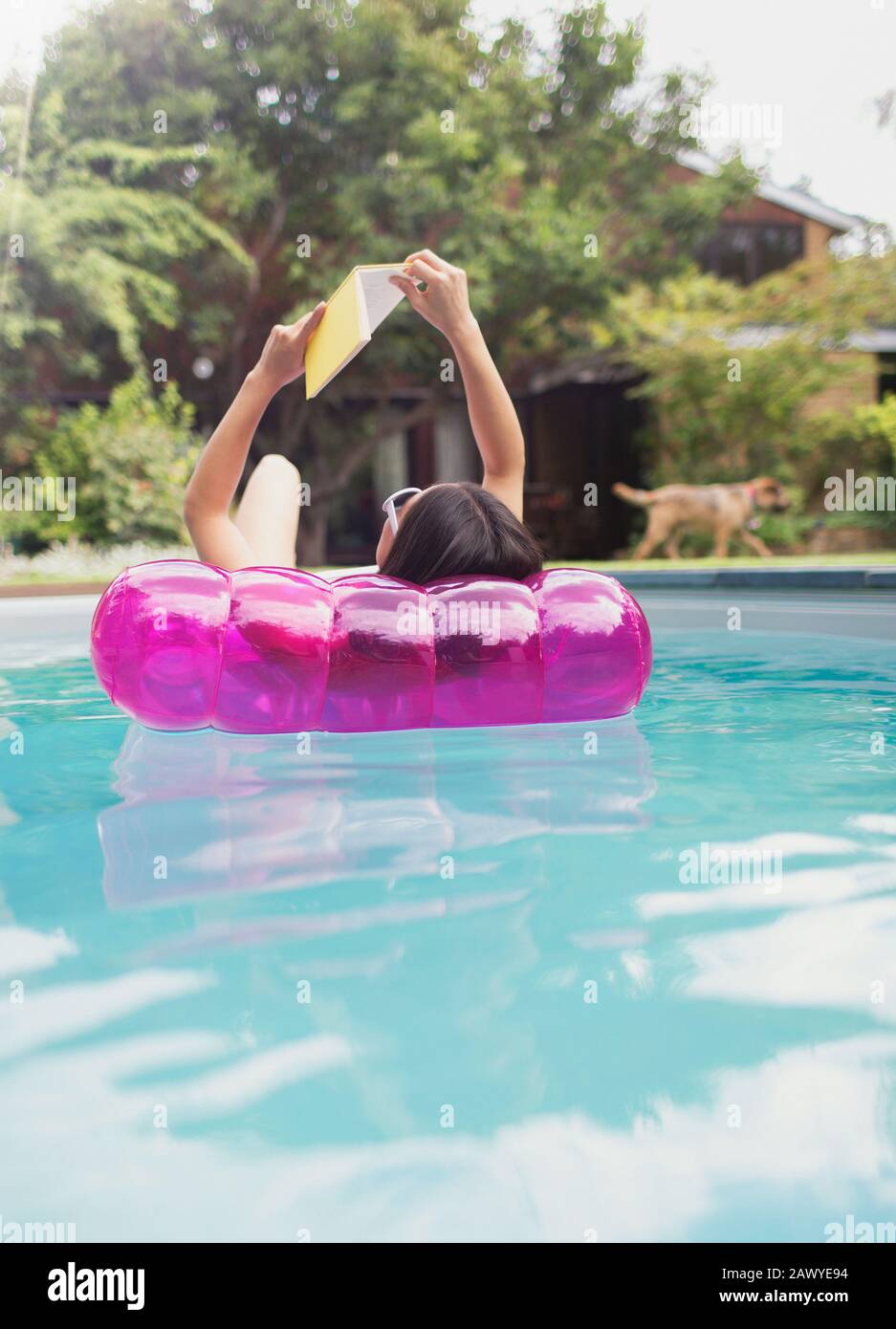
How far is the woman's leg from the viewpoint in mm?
4625

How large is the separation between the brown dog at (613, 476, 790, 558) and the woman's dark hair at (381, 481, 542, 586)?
10.8 metres

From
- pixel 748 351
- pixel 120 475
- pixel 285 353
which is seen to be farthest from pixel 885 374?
pixel 285 353

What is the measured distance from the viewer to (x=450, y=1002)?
173cm

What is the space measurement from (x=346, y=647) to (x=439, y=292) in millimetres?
1088

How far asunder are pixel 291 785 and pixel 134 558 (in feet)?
32.0

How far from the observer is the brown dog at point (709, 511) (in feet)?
46.6

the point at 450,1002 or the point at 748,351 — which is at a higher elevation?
the point at 748,351

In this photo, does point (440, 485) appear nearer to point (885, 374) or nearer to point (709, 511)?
point (709, 511)

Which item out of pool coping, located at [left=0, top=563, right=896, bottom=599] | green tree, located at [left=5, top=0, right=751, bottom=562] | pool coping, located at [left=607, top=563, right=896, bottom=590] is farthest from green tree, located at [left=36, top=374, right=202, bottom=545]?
pool coping, located at [left=607, top=563, right=896, bottom=590]

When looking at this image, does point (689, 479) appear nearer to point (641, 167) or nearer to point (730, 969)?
point (641, 167)

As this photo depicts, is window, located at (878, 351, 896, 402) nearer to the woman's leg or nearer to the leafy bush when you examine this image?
the leafy bush

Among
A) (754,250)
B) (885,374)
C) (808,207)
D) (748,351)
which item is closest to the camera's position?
(748,351)

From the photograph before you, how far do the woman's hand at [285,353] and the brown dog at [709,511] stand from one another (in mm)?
10966

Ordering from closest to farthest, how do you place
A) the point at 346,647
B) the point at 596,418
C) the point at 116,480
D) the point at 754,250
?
the point at 346,647 < the point at 116,480 < the point at 596,418 < the point at 754,250
